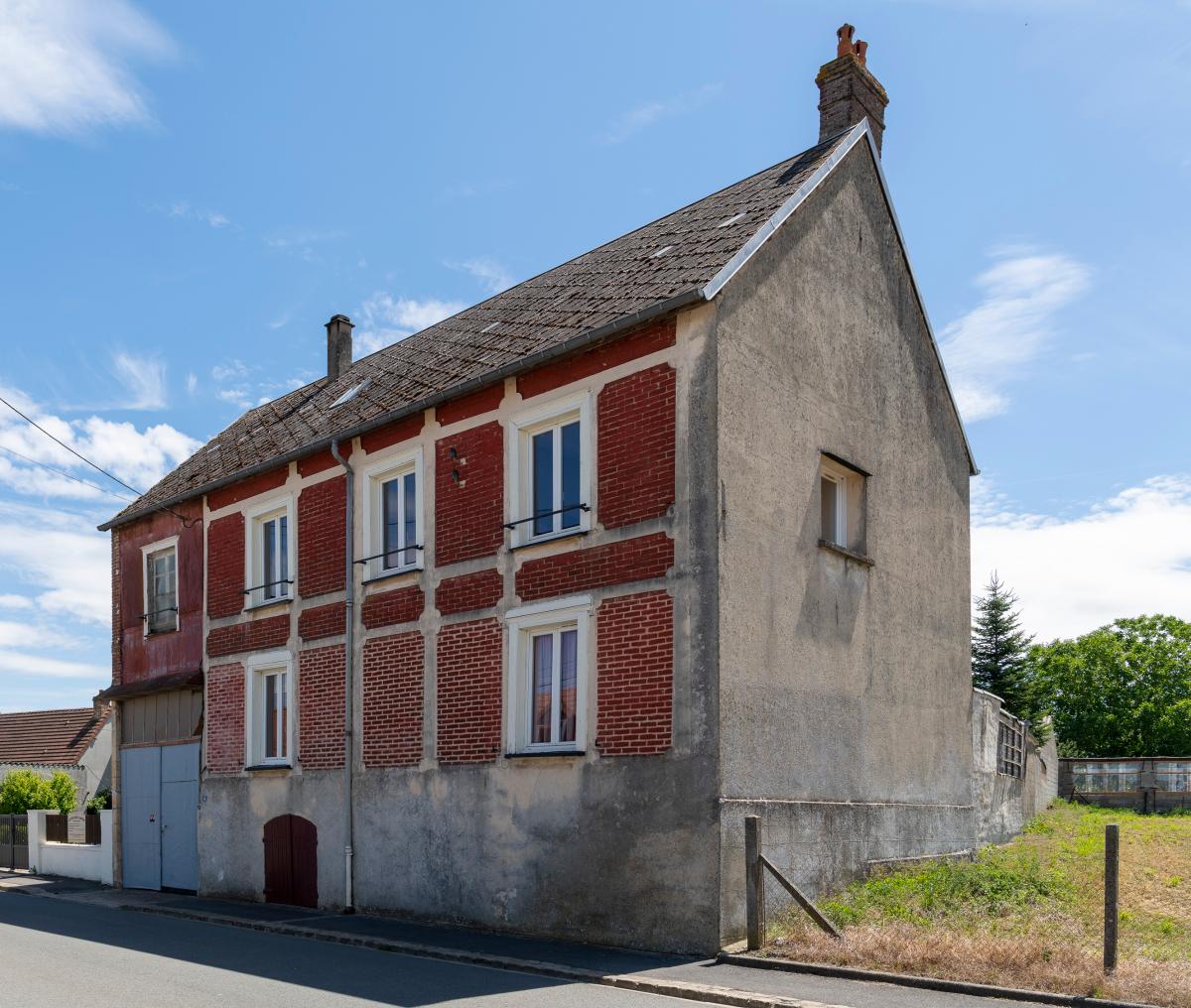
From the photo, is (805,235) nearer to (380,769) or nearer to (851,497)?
(851,497)

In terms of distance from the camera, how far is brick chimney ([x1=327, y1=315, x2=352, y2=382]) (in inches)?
926

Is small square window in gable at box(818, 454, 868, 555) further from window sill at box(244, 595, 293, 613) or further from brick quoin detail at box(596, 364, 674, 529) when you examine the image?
window sill at box(244, 595, 293, 613)

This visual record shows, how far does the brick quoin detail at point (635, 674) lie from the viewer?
11.9m

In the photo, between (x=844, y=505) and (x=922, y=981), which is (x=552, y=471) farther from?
(x=922, y=981)

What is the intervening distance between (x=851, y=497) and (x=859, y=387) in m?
1.43

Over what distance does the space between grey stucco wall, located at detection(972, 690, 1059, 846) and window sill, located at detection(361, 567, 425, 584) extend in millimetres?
8933

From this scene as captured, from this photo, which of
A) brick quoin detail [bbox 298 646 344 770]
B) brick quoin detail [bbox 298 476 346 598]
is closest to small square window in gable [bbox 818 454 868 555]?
brick quoin detail [bbox 298 476 346 598]

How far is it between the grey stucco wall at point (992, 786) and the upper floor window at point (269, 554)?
35.5 feet

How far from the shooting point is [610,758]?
483 inches

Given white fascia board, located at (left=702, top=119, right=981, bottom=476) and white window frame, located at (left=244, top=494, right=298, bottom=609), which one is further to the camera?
white window frame, located at (left=244, top=494, right=298, bottom=609)

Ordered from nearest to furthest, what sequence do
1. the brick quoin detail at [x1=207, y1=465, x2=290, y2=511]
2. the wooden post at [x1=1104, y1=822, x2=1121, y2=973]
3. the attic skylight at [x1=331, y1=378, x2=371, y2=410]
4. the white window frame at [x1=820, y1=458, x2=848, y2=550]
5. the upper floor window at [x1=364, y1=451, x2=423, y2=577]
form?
1. the wooden post at [x1=1104, y1=822, x2=1121, y2=973]
2. the white window frame at [x1=820, y1=458, x2=848, y2=550]
3. the upper floor window at [x1=364, y1=451, x2=423, y2=577]
4. the brick quoin detail at [x1=207, y1=465, x2=290, y2=511]
5. the attic skylight at [x1=331, y1=378, x2=371, y2=410]

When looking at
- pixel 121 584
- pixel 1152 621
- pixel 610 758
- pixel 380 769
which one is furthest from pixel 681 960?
pixel 1152 621

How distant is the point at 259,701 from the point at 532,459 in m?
7.07

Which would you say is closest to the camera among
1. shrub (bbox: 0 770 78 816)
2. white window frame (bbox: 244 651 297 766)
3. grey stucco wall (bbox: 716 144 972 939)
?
grey stucco wall (bbox: 716 144 972 939)
